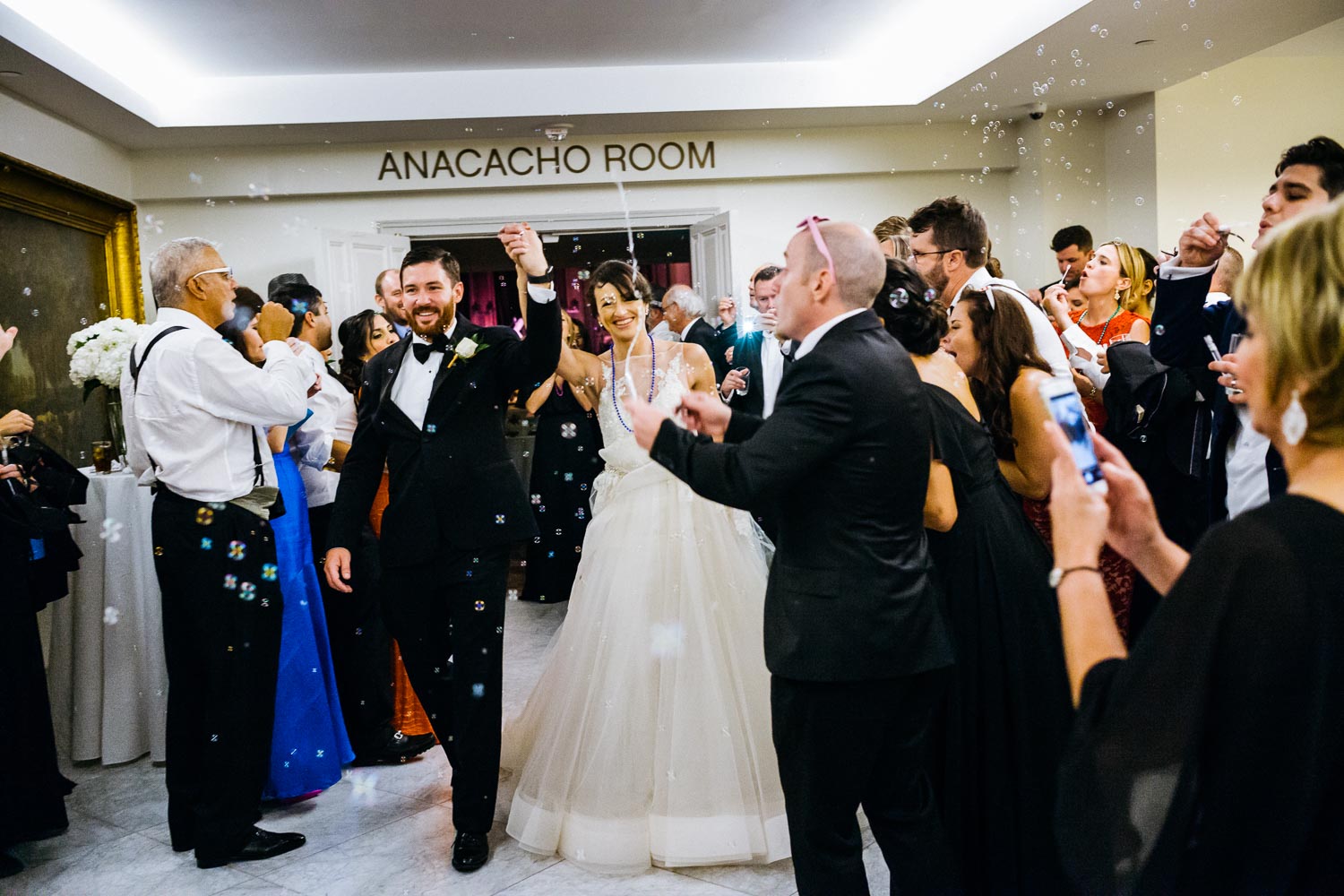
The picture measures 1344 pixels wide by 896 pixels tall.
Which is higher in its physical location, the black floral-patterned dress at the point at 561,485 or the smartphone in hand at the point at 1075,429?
the smartphone in hand at the point at 1075,429

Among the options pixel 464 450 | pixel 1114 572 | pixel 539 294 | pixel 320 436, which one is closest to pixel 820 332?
pixel 539 294

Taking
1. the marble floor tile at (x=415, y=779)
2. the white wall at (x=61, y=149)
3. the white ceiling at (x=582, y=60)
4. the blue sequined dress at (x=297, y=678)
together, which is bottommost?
the marble floor tile at (x=415, y=779)

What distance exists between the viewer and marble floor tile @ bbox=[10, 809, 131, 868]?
2924mm

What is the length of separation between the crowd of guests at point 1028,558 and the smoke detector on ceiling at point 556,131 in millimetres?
2570

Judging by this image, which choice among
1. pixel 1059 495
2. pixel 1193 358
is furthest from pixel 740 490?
pixel 1193 358

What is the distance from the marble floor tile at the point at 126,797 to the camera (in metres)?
3.19

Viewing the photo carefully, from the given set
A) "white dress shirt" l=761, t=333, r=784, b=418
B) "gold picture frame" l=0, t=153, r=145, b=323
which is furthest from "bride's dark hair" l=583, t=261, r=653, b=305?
"gold picture frame" l=0, t=153, r=145, b=323

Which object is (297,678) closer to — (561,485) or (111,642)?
(111,642)

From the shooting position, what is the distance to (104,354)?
147 inches

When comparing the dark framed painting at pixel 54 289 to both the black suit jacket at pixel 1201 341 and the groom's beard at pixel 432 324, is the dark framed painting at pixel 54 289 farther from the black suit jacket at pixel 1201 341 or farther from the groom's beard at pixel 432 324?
the black suit jacket at pixel 1201 341

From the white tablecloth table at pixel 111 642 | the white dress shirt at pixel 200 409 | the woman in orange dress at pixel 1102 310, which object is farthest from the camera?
the white tablecloth table at pixel 111 642

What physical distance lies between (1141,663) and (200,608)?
8.55 feet

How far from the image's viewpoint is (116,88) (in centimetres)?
620

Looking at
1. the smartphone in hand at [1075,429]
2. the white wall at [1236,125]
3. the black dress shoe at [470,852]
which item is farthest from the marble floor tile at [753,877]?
the white wall at [1236,125]
